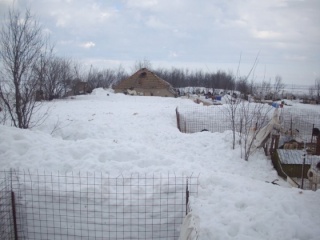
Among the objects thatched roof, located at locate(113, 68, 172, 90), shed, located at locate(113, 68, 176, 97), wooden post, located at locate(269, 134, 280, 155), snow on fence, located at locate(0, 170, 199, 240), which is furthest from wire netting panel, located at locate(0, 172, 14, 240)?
thatched roof, located at locate(113, 68, 172, 90)

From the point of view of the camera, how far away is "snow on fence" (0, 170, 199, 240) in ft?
17.1

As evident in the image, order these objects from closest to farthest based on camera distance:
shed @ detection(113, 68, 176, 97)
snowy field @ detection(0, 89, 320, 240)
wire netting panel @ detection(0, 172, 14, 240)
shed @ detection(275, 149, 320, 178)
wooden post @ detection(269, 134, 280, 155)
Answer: snowy field @ detection(0, 89, 320, 240) < wire netting panel @ detection(0, 172, 14, 240) < shed @ detection(275, 149, 320, 178) < wooden post @ detection(269, 134, 280, 155) < shed @ detection(113, 68, 176, 97)

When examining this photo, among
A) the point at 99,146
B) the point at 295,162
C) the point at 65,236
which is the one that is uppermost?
the point at 99,146

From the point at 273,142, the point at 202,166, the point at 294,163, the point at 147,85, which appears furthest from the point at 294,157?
the point at 147,85

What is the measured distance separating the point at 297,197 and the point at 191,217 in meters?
2.09

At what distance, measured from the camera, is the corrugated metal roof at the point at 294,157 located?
8594 mm

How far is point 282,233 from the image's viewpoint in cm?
392

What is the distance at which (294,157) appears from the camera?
28.9 feet

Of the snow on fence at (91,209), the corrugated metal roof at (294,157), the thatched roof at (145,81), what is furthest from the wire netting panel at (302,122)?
the thatched roof at (145,81)

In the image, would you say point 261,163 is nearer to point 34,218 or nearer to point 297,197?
point 297,197

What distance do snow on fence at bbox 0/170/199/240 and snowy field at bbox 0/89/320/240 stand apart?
1.78 ft

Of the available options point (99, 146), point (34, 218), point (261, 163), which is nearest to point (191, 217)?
point (34, 218)

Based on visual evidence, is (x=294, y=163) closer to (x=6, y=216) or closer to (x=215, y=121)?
(x=215, y=121)

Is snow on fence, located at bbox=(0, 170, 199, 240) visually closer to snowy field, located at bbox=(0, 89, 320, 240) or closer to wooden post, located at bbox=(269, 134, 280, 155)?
snowy field, located at bbox=(0, 89, 320, 240)
